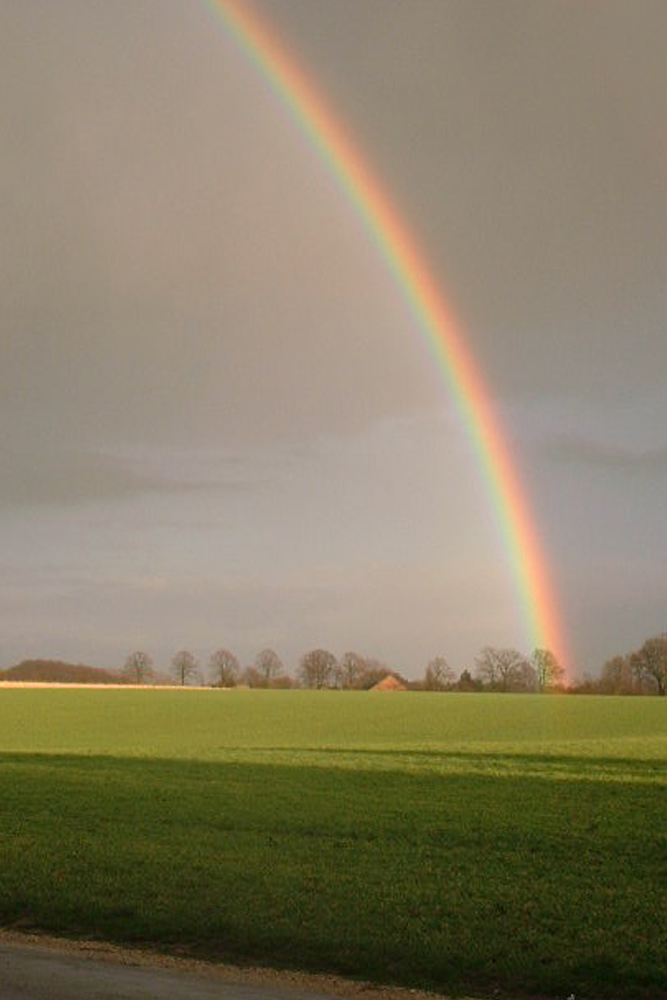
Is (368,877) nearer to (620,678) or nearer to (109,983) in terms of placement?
(109,983)

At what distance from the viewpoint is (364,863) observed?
1833cm

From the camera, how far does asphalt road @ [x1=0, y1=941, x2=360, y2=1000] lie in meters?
10.8

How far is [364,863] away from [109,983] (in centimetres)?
760

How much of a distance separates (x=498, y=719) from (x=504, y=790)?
59.6 meters

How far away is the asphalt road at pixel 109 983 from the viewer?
10797 millimetres

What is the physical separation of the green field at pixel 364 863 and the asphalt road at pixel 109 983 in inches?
49.9

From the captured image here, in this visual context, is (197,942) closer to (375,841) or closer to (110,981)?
(110,981)

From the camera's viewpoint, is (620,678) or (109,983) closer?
(109,983)

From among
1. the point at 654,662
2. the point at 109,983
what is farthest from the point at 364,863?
the point at 654,662

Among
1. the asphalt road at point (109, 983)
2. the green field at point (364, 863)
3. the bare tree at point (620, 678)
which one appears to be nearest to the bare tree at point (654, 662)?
the bare tree at point (620, 678)

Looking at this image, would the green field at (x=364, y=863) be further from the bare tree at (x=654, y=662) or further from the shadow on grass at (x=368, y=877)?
the bare tree at (x=654, y=662)

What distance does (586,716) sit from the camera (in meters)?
94.8

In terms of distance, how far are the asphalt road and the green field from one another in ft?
4.16

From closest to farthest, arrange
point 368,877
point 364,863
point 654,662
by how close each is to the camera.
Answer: point 368,877, point 364,863, point 654,662
